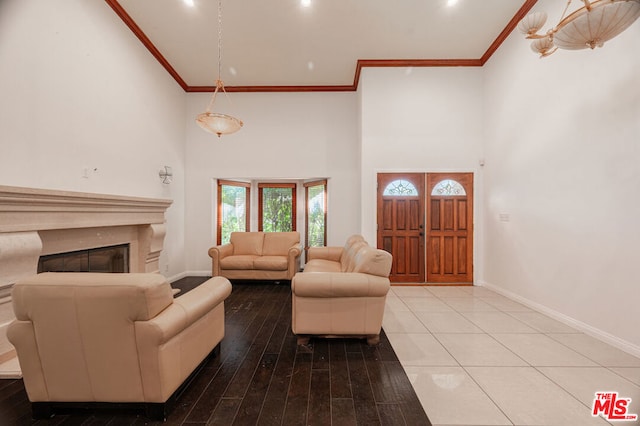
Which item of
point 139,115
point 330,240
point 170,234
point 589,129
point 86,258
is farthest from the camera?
point 330,240

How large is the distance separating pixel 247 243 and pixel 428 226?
3.55 m

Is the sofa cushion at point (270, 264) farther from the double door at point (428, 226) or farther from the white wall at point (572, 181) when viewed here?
the white wall at point (572, 181)

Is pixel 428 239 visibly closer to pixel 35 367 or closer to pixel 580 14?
pixel 580 14

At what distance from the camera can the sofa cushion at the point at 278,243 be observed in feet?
18.0

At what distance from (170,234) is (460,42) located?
616cm

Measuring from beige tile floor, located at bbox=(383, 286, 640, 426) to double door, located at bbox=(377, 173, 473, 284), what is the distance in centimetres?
134

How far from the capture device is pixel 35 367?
5.15ft

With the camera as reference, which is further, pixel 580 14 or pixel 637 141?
pixel 637 141

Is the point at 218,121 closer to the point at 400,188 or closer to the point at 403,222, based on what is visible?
the point at 400,188

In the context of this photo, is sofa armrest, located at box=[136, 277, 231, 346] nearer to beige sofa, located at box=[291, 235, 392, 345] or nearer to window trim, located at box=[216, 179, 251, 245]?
beige sofa, located at box=[291, 235, 392, 345]

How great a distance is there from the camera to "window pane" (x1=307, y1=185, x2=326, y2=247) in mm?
6336

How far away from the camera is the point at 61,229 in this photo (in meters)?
2.80

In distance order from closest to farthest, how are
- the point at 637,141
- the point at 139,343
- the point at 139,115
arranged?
the point at 139,343 → the point at 637,141 → the point at 139,115

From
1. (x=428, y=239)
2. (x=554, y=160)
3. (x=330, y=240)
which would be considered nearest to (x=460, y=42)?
(x=554, y=160)
